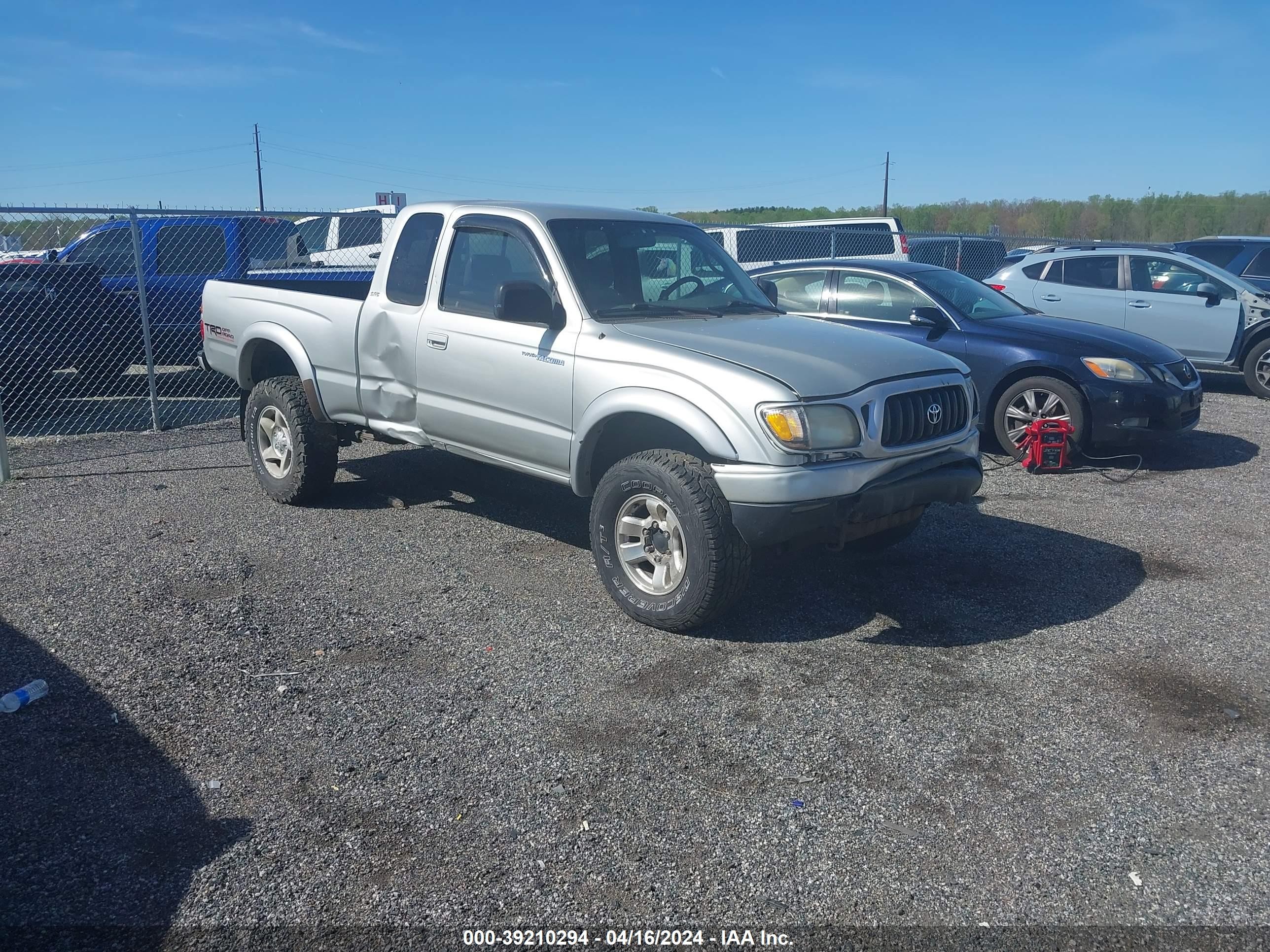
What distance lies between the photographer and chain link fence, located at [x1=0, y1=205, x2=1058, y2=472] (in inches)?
393

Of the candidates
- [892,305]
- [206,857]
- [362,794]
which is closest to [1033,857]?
[362,794]

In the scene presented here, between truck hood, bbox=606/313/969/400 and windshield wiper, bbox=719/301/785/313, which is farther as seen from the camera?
windshield wiper, bbox=719/301/785/313

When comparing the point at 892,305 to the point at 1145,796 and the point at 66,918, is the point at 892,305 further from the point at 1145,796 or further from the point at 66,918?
the point at 66,918

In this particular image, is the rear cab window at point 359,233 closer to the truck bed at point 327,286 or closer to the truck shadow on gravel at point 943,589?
the truck bed at point 327,286

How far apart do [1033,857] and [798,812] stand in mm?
725

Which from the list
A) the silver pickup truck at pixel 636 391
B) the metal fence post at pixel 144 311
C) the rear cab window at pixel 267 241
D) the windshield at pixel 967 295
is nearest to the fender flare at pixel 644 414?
the silver pickup truck at pixel 636 391

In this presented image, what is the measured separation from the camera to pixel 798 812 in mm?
3336

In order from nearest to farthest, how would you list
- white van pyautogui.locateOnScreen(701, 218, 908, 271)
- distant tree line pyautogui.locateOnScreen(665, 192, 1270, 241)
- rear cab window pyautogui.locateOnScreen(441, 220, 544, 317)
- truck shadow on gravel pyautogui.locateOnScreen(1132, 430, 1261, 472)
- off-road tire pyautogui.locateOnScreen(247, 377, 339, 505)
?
1. rear cab window pyautogui.locateOnScreen(441, 220, 544, 317)
2. off-road tire pyautogui.locateOnScreen(247, 377, 339, 505)
3. truck shadow on gravel pyautogui.locateOnScreen(1132, 430, 1261, 472)
4. white van pyautogui.locateOnScreen(701, 218, 908, 271)
5. distant tree line pyautogui.locateOnScreen(665, 192, 1270, 241)

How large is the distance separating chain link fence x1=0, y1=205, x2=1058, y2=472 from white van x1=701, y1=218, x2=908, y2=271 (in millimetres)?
764

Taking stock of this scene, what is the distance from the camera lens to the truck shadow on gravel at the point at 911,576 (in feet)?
16.0

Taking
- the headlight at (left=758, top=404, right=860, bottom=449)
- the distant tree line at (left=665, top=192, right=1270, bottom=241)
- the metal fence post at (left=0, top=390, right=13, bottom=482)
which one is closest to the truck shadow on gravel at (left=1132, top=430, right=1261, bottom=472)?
the headlight at (left=758, top=404, right=860, bottom=449)

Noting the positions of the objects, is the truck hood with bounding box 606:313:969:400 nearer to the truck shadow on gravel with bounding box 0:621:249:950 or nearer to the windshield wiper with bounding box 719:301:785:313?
the windshield wiper with bounding box 719:301:785:313

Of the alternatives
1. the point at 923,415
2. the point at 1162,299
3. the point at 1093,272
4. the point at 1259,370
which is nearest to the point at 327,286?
the point at 923,415

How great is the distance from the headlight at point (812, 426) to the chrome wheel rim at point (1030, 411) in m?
4.31
